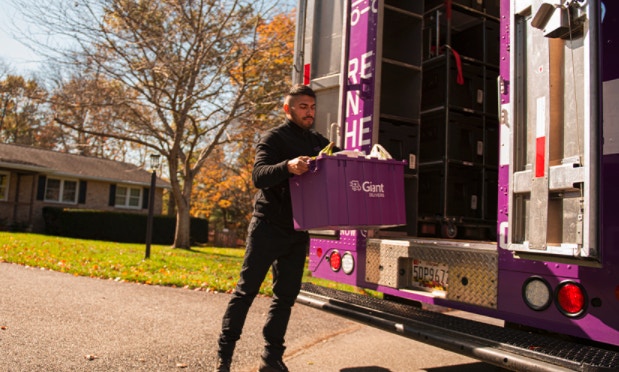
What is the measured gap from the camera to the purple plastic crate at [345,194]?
304cm

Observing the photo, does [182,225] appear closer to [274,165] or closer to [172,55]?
[172,55]

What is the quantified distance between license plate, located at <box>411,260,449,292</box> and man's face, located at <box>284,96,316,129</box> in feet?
4.42

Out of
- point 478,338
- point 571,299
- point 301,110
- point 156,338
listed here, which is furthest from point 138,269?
point 571,299

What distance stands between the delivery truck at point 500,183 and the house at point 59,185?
17.7 m

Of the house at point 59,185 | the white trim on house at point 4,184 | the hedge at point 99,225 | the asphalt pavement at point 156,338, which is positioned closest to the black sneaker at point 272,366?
the asphalt pavement at point 156,338

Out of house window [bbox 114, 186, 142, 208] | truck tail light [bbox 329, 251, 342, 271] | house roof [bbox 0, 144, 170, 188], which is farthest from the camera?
house window [bbox 114, 186, 142, 208]

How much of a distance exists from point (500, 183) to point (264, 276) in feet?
5.44

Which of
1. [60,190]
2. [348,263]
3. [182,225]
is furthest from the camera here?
[60,190]

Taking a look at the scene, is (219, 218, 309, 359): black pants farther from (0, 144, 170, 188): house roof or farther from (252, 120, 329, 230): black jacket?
(0, 144, 170, 188): house roof

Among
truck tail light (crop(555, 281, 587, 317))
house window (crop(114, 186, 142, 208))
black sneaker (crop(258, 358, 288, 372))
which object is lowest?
black sneaker (crop(258, 358, 288, 372))

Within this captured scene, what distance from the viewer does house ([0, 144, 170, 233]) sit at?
2242 centimetres

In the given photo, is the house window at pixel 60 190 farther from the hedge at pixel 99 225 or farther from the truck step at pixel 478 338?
the truck step at pixel 478 338

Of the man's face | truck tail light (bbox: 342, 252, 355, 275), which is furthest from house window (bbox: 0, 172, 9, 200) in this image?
the man's face

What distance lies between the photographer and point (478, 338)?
2752mm
